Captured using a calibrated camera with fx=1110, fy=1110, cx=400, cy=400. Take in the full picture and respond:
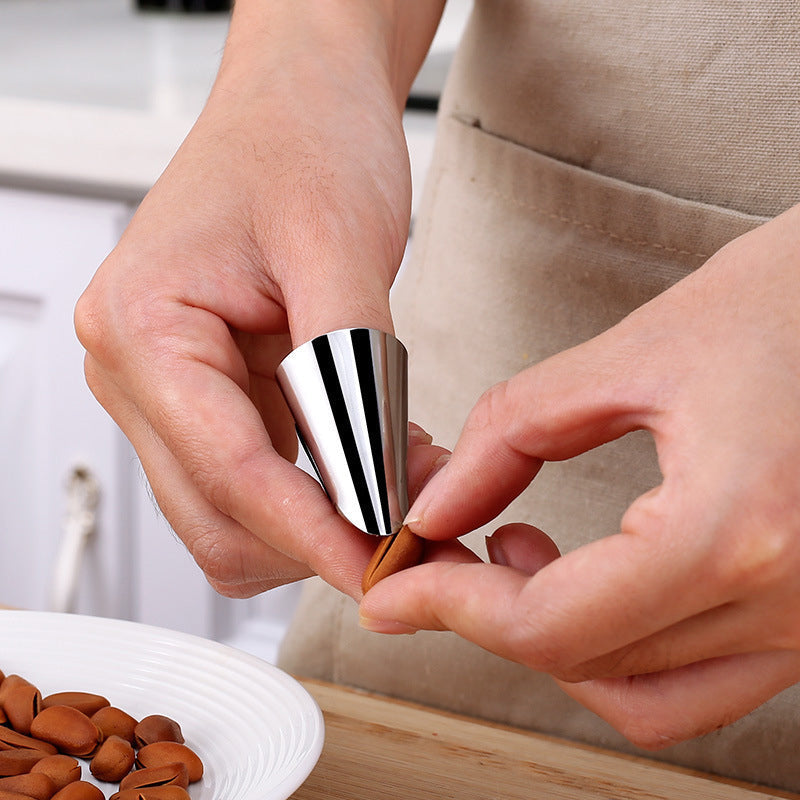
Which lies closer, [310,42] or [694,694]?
[694,694]

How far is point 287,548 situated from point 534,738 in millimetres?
149

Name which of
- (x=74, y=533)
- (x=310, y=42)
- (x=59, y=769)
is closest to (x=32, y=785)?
(x=59, y=769)

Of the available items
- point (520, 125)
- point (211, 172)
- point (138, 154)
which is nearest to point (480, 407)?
point (211, 172)

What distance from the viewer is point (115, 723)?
385 millimetres

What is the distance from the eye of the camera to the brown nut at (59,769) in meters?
0.37

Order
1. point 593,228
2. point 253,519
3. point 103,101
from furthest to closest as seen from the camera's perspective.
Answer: point 103,101
point 593,228
point 253,519

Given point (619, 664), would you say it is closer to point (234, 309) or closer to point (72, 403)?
point (234, 309)

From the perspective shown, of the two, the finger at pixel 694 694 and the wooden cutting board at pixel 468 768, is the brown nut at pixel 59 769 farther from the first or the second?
the finger at pixel 694 694

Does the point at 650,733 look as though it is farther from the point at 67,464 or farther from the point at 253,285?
the point at 67,464

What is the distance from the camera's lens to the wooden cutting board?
39 cm

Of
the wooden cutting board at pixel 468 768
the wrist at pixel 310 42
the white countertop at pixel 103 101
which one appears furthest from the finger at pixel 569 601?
the white countertop at pixel 103 101

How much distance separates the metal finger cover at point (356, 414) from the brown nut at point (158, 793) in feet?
0.32

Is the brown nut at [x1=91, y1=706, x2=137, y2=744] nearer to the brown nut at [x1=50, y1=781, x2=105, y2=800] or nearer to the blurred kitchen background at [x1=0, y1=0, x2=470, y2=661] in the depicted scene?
the brown nut at [x1=50, y1=781, x2=105, y2=800]

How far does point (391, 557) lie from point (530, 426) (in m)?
0.06
